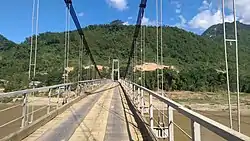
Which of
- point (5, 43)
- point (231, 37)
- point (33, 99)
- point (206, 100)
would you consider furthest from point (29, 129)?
point (206, 100)

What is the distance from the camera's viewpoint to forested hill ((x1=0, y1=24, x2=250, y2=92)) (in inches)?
803

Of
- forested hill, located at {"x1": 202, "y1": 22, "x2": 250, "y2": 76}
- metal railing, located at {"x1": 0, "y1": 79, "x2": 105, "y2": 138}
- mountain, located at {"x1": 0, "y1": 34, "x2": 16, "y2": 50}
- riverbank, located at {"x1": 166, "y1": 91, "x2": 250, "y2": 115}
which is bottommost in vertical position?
riverbank, located at {"x1": 166, "y1": 91, "x2": 250, "y2": 115}

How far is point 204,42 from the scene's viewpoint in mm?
51438

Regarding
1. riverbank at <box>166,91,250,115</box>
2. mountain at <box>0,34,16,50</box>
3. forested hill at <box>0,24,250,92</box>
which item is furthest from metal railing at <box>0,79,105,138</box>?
riverbank at <box>166,91,250,115</box>

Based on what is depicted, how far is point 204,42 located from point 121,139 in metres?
48.5

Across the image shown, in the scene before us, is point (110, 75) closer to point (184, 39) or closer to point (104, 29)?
point (104, 29)

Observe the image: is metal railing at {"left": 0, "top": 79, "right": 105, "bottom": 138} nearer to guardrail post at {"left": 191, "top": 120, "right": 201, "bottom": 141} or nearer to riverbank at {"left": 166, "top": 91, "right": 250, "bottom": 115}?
guardrail post at {"left": 191, "top": 120, "right": 201, "bottom": 141}

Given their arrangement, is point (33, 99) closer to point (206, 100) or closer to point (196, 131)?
point (196, 131)

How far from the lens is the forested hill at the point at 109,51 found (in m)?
20.4

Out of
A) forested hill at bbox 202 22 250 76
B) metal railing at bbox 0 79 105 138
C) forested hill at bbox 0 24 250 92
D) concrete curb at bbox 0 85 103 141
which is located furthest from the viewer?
forested hill at bbox 0 24 250 92

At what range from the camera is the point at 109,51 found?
199 feet

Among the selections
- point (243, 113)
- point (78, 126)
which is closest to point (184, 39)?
point (243, 113)

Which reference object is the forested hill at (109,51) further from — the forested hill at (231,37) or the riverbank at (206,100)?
the forested hill at (231,37)

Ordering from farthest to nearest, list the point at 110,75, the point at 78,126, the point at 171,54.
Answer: the point at 110,75 < the point at 171,54 < the point at 78,126
